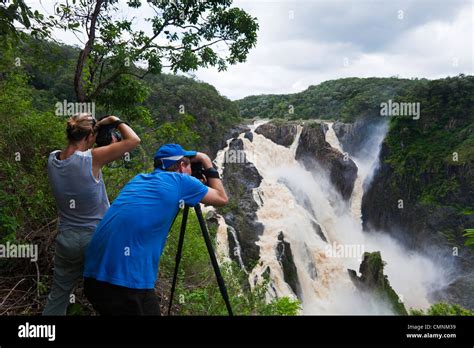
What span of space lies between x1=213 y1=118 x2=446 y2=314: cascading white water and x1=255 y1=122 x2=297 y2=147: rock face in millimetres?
596

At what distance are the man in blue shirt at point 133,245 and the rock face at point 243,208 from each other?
512 inches

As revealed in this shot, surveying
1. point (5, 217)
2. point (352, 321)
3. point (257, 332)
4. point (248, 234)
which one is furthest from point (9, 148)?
point (248, 234)

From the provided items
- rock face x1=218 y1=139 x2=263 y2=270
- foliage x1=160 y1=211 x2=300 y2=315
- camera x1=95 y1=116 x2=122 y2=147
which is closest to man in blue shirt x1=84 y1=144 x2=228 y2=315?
camera x1=95 y1=116 x2=122 y2=147

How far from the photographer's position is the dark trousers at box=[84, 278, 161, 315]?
1826 mm

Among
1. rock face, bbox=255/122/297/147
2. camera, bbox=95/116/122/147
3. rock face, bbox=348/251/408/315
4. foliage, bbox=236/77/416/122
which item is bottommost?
rock face, bbox=348/251/408/315

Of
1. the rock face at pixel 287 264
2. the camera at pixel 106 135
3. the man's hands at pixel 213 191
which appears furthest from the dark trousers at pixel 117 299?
the rock face at pixel 287 264

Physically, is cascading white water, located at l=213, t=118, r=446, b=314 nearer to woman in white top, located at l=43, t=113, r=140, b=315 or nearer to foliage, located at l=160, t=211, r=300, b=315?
foliage, located at l=160, t=211, r=300, b=315

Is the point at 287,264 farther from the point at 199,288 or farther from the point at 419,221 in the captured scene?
the point at 419,221

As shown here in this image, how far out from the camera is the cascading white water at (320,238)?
15352 millimetres

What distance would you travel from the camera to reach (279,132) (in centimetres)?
2570

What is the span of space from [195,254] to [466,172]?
77.4 ft

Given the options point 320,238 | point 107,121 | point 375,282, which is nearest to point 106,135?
point 107,121

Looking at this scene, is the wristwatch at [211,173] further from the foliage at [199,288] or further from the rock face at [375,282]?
the rock face at [375,282]

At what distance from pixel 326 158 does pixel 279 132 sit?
349 centimetres
